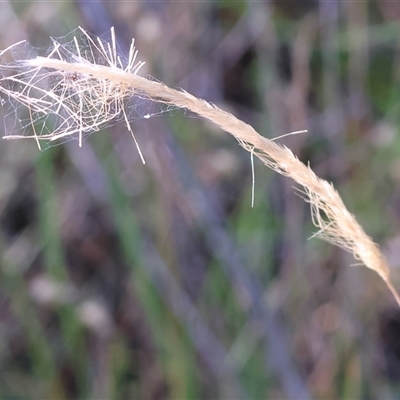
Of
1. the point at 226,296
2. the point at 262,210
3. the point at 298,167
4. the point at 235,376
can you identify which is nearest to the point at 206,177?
the point at 262,210

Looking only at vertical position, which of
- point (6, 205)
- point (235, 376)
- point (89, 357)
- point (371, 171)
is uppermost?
point (6, 205)

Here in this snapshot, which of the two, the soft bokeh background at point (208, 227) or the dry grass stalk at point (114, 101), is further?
the soft bokeh background at point (208, 227)

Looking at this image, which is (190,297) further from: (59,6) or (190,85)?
(59,6)

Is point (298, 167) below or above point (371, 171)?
below

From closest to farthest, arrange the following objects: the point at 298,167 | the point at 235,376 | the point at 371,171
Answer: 1. the point at 298,167
2. the point at 235,376
3. the point at 371,171

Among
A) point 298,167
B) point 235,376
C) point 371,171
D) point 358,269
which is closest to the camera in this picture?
point 298,167

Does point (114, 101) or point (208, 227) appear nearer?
point (114, 101)
